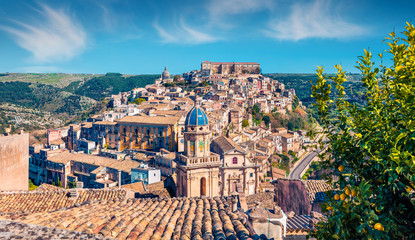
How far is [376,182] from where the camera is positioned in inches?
169

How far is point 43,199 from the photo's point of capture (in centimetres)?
1420

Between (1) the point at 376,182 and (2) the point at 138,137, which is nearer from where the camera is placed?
(1) the point at 376,182

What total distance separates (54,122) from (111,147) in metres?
63.1

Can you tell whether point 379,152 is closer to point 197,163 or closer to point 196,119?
point 197,163

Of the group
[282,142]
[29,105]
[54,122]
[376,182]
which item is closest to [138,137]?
[282,142]

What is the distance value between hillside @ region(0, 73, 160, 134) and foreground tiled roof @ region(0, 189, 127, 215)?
3127 inches

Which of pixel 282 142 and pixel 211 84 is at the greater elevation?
pixel 211 84

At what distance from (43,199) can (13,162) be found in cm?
288

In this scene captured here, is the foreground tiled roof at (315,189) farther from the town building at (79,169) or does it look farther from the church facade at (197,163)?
the town building at (79,169)

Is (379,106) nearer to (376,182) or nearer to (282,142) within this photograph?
(376,182)

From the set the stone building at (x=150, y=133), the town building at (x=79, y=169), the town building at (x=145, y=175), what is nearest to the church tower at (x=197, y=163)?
the town building at (x=145, y=175)

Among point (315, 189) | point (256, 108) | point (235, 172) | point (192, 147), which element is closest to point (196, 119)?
point (192, 147)

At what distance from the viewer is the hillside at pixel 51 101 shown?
98.9m

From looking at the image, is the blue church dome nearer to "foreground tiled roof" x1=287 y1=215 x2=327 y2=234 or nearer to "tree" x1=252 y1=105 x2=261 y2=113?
"foreground tiled roof" x1=287 y1=215 x2=327 y2=234
